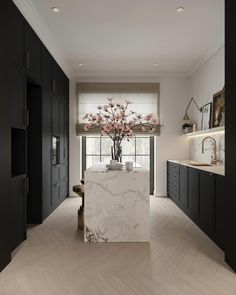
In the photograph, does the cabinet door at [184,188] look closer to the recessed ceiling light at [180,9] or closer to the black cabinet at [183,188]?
the black cabinet at [183,188]

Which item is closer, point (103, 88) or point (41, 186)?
point (41, 186)

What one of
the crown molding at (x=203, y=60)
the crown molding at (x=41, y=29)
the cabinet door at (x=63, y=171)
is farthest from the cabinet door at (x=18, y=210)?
the crown molding at (x=203, y=60)

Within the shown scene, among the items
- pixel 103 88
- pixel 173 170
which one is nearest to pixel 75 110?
pixel 103 88

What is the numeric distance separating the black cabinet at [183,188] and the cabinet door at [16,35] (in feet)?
10.3

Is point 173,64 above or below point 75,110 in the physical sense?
above

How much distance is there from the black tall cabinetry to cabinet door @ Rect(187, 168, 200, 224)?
2371mm

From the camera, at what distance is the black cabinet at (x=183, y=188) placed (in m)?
4.60

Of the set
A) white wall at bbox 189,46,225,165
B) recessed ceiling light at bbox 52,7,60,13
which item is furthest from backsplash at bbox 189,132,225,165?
recessed ceiling light at bbox 52,7,60,13

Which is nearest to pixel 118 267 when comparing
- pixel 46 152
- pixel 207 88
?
pixel 46 152

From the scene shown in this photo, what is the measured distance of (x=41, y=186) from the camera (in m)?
4.07

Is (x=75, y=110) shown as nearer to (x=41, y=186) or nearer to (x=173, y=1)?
(x=41, y=186)

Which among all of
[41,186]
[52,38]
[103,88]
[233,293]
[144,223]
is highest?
[52,38]

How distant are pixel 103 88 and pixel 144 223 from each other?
155 inches

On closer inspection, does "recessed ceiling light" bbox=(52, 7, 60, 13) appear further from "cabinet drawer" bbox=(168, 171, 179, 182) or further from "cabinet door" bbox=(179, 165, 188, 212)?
"cabinet drawer" bbox=(168, 171, 179, 182)
